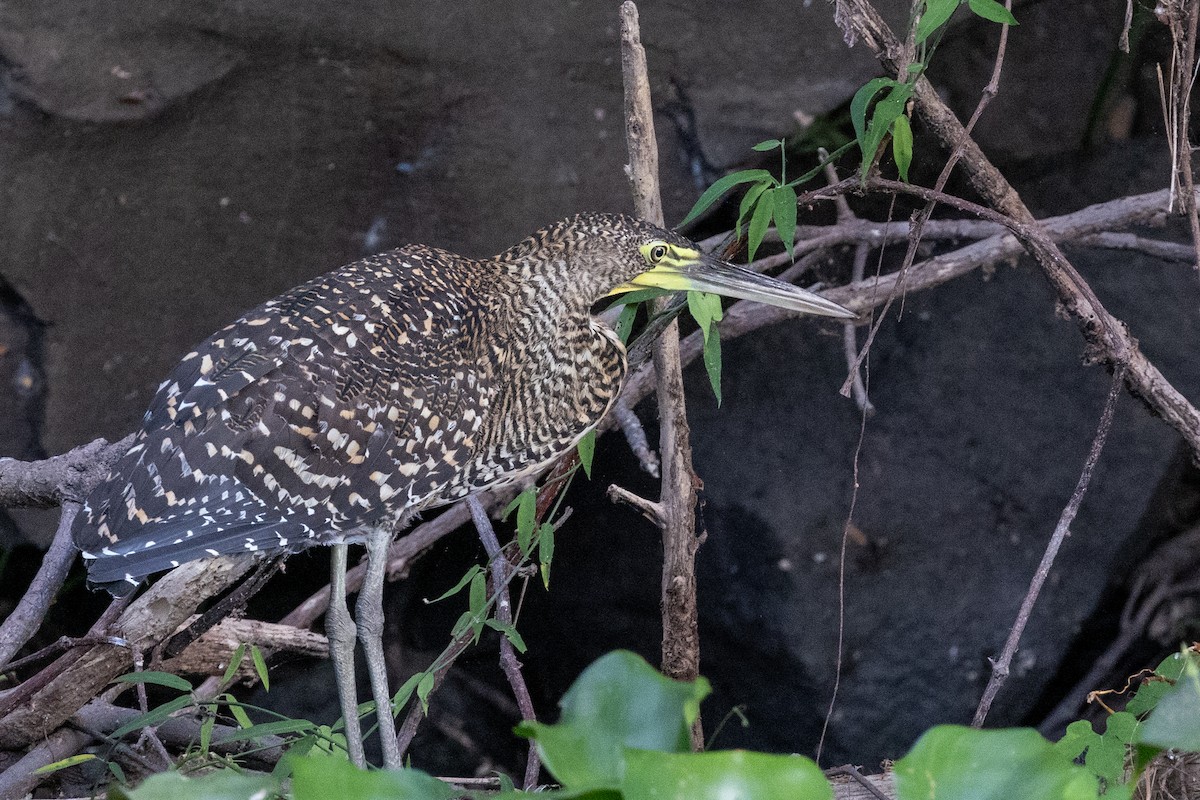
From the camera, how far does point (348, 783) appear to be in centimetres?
102

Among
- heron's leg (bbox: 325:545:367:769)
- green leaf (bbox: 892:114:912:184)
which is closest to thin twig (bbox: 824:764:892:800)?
heron's leg (bbox: 325:545:367:769)

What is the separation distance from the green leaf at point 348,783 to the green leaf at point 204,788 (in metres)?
0.04

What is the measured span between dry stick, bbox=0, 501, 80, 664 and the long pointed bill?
1.22 meters

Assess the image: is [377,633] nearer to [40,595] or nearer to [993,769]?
[40,595]

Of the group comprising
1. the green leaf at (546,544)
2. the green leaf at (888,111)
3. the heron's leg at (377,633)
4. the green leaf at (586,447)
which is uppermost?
the green leaf at (888,111)

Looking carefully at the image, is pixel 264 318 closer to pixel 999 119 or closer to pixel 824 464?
pixel 824 464

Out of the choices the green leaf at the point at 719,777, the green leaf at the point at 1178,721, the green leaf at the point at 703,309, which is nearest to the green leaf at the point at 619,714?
the green leaf at the point at 719,777

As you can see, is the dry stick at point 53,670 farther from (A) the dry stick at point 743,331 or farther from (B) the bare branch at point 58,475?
(B) the bare branch at point 58,475

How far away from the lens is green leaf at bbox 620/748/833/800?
3.11 ft

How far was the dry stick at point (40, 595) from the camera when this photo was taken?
2.13 metres

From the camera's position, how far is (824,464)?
3.03 m

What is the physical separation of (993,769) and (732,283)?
1081mm

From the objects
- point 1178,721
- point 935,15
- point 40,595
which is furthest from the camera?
point 40,595

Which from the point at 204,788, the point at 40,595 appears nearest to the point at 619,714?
the point at 204,788
